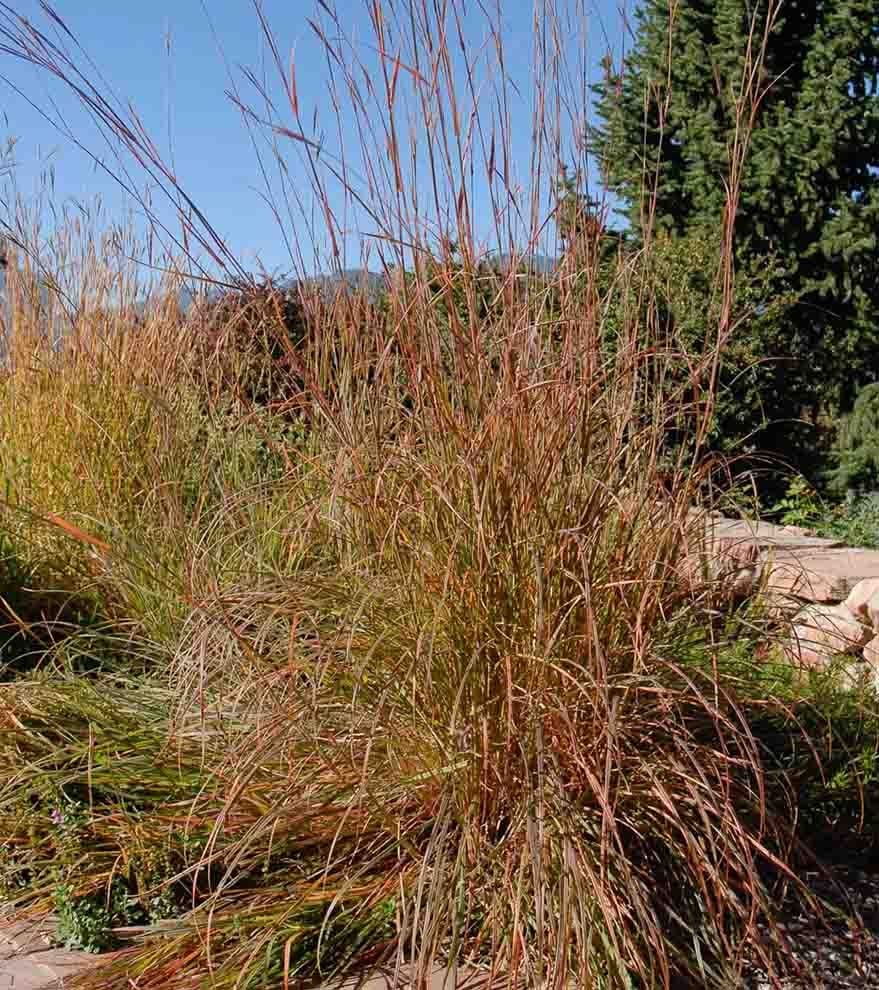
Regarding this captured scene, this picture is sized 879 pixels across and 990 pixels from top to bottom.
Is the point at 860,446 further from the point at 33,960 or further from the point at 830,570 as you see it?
the point at 33,960

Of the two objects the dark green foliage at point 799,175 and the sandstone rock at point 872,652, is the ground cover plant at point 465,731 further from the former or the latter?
the dark green foliage at point 799,175

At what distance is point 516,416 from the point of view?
192 centimetres

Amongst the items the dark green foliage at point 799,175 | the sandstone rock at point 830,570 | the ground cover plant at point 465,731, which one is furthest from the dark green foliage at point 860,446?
the ground cover plant at point 465,731

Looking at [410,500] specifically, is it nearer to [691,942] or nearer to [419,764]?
[419,764]

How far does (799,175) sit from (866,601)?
5391 millimetres

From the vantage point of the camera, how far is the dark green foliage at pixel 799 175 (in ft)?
27.1

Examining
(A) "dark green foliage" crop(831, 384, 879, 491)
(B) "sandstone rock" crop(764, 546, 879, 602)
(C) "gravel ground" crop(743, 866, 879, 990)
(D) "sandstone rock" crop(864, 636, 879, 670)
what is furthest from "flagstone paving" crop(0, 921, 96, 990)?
(A) "dark green foliage" crop(831, 384, 879, 491)

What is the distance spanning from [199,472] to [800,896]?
7.95 feet

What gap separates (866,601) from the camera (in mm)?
4168

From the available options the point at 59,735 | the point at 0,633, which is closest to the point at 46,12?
the point at 59,735

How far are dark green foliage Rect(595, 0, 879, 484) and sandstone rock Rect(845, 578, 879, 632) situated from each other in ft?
12.9

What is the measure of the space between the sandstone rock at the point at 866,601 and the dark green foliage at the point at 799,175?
3.94 metres

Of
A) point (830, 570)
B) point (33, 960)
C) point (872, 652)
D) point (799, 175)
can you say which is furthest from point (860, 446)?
point (33, 960)

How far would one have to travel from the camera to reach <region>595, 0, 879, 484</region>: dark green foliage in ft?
27.1
